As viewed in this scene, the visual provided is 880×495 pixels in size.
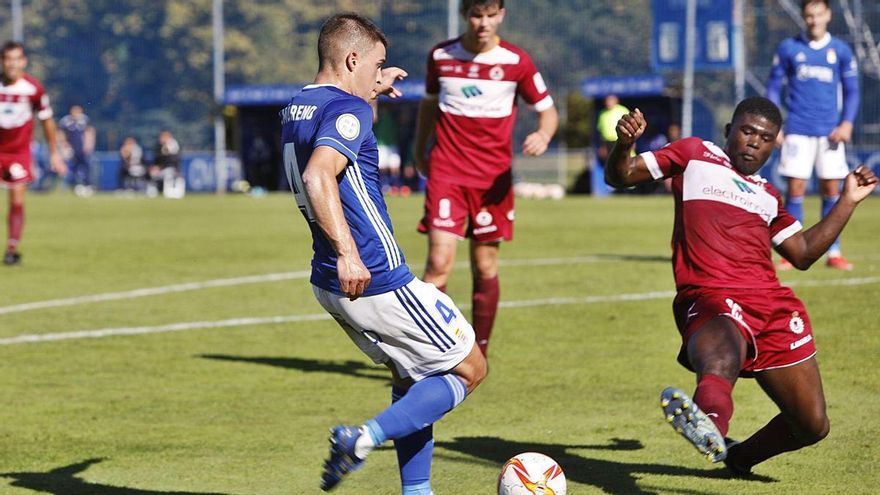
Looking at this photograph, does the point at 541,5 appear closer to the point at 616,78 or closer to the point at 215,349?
the point at 616,78

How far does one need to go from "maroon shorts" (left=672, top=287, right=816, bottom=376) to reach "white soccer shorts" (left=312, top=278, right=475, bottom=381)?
3.25 ft

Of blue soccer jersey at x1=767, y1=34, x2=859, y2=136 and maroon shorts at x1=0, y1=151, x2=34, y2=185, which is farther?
maroon shorts at x1=0, y1=151, x2=34, y2=185

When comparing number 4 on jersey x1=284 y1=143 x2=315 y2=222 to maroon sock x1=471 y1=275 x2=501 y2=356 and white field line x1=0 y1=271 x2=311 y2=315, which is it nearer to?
maroon sock x1=471 y1=275 x2=501 y2=356

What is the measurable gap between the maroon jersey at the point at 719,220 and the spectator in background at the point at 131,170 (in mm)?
36686

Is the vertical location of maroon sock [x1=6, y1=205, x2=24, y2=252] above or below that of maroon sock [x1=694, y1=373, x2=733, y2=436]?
below

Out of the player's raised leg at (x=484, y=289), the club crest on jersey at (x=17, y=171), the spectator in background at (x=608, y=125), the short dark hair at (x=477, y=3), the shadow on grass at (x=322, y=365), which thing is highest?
the short dark hair at (x=477, y=3)

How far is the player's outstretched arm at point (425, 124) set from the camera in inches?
337

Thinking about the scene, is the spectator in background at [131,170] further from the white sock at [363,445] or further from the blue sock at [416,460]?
the white sock at [363,445]

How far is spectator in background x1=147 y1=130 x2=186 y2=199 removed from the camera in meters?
40.3

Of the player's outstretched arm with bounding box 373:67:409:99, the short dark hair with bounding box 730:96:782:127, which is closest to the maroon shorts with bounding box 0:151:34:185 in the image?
the player's outstretched arm with bounding box 373:67:409:99

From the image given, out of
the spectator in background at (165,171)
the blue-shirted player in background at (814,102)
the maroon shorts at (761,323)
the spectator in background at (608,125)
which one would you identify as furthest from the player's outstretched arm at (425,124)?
the spectator in background at (165,171)

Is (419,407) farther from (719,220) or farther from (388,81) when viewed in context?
(719,220)

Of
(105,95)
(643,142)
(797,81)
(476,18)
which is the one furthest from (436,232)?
(105,95)

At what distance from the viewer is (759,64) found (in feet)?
125
